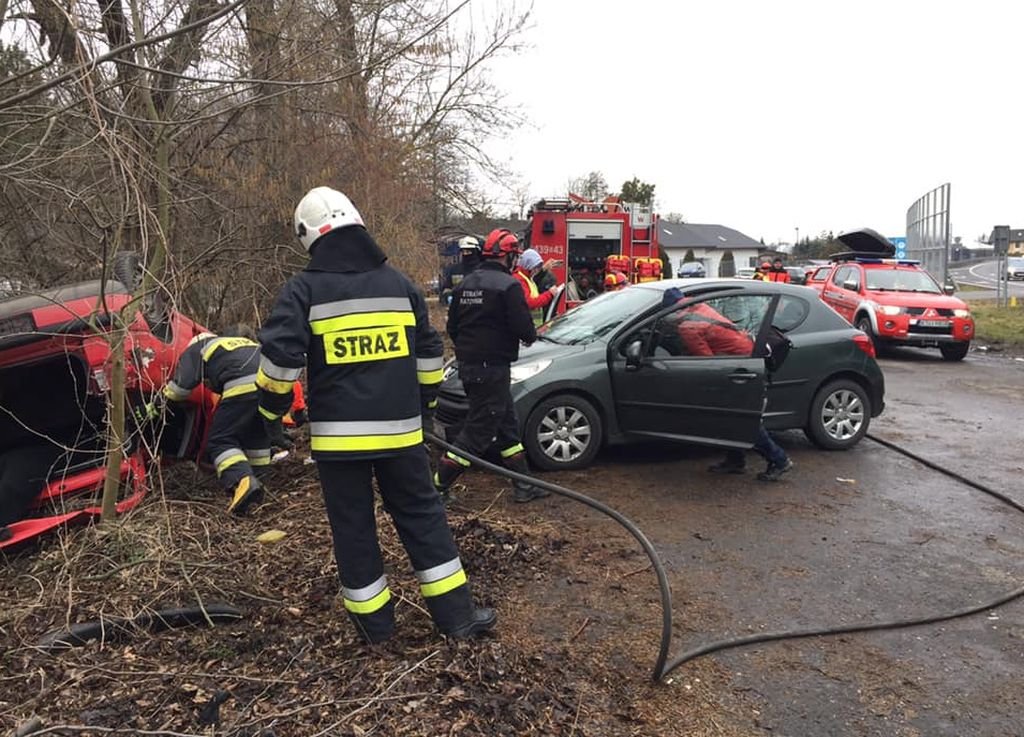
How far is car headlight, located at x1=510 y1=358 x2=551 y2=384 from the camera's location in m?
5.72

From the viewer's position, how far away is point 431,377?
348 centimetres

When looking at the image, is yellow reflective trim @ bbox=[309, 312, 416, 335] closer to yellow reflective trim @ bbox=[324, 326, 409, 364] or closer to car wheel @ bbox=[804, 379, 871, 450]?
yellow reflective trim @ bbox=[324, 326, 409, 364]

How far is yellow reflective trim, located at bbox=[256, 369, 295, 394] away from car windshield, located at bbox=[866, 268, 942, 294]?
1307 centimetres

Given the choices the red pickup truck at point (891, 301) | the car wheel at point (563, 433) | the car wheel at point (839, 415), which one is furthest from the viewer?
the red pickup truck at point (891, 301)

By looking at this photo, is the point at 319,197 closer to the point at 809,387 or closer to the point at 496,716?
the point at 496,716

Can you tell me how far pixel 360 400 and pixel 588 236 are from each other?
13128mm

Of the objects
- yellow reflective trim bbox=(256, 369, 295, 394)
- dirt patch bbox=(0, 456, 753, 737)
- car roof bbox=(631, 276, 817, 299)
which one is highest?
car roof bbox=(631, 276, 817, 299)

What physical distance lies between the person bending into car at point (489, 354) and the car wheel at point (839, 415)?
3.02 meters

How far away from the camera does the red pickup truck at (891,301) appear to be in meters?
12.8

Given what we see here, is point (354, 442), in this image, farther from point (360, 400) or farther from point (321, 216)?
point (321, 216)

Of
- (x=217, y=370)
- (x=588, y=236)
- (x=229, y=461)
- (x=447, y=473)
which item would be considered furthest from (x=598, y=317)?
(x=588, y=236)

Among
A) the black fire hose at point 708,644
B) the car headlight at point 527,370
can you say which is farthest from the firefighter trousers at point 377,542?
the car headlight at point 527,370

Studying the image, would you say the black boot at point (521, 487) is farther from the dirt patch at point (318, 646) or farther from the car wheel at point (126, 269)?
the car wheel at point (126, 269)

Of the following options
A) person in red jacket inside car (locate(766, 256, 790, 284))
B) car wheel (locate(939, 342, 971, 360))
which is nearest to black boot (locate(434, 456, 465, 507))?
person in red jacket inside car (locate(766, 256, 790, 284))
